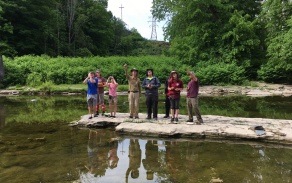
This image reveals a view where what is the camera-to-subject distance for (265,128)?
848 cm

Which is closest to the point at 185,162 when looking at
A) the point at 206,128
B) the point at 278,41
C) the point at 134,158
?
the point at 134,158

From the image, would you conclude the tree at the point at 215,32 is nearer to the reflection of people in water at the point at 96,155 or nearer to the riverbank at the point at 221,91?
→ the riverbank at the point at 221,91

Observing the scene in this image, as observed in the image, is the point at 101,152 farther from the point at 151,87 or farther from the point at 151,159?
the point at 151,87

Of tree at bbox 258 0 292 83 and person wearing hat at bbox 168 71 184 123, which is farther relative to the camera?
tree at bbox 258 0 292 83

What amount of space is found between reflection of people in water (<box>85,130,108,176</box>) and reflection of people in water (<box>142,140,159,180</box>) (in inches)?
33.5

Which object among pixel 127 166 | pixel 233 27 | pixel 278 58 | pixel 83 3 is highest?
pixel 83 3

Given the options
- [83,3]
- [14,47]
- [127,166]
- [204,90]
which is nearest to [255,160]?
[127,166]

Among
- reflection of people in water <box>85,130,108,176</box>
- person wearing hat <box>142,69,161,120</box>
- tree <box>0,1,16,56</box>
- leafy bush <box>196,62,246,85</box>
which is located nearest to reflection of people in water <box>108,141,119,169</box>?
reflection of people in water <box>85,130,108,176</box>

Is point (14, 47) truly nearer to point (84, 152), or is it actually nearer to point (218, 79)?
point (218, 79)

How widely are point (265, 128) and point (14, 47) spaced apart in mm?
36144

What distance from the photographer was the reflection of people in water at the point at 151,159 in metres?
5.56

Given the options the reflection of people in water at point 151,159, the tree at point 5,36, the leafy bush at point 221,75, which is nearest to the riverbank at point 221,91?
the leafy bush at point 221,75

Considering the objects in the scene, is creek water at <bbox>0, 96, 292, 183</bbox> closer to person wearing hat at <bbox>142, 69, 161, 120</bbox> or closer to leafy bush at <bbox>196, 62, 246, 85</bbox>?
person wearing hat at <bbox>142, 69, 161, 120</bbox>

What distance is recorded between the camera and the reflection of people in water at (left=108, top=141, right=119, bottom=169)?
6008 mm
